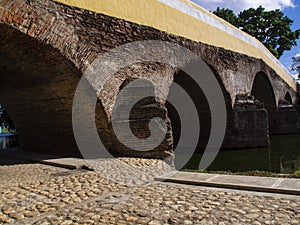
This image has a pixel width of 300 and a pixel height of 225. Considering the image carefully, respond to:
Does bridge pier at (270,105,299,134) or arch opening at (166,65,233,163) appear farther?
bridge pier at (270,105,299,134)

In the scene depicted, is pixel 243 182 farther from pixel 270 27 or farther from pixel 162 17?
pixel 270 27

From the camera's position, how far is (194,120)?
10023mm

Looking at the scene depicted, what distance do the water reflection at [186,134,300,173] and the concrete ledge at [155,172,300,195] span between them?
232cm

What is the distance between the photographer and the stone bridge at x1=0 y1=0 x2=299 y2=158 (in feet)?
15.0

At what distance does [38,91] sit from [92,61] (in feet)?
6.08

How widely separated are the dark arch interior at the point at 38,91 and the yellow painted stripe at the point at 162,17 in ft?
3.45

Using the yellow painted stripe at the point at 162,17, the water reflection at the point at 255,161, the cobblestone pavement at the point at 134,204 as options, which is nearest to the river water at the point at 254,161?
the water reflection at the point at 255,161

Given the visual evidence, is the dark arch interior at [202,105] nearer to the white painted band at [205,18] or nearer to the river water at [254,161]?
the river water at [254,161]

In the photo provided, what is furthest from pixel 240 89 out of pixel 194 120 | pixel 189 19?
pixel 189 19

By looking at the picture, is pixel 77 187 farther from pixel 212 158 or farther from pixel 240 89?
pixel 240 89

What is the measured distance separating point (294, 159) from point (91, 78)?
5.30 meters

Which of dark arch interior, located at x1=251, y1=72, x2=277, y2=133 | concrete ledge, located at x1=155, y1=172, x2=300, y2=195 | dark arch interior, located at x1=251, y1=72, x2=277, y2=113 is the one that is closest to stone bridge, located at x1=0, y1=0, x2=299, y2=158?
concrete ledge, located at x1=155, y1=172, x2=300, y2=195

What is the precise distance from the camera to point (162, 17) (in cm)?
697

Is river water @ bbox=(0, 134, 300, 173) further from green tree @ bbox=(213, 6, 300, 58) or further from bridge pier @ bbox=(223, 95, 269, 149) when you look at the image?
green tree @ bbox=(213, 6, 300, 58)
